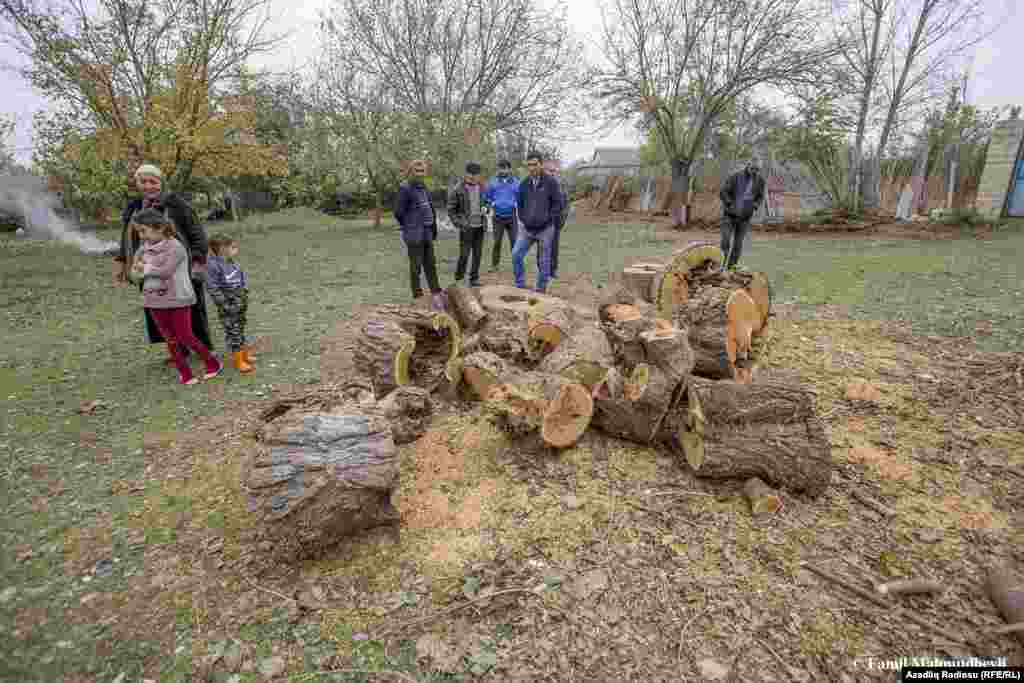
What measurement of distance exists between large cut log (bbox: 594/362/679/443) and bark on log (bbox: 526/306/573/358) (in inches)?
36.1

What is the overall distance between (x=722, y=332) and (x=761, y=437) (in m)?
0.97

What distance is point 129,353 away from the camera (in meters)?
4.94

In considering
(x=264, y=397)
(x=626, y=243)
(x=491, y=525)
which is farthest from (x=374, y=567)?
(x=626, y=243)

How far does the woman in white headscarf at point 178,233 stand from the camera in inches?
150

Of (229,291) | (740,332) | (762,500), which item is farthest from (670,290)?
(229,291)

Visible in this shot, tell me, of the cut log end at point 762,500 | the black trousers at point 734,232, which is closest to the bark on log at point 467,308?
the cut log end at point 762,500

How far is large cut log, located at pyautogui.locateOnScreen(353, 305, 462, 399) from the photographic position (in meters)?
3.46

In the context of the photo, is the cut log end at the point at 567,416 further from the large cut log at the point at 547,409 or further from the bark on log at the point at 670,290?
the bark on log at the point at 670,290

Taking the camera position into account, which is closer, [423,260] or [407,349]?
[407,349]

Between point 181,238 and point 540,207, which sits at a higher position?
point 540,207

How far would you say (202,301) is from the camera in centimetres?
436

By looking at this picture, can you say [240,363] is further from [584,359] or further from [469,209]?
[469,209]

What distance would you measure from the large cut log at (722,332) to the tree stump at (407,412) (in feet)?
6.05

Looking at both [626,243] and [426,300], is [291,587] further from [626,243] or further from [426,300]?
[626,243]
